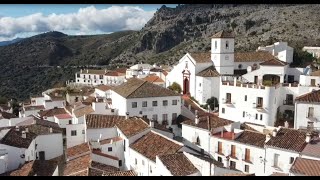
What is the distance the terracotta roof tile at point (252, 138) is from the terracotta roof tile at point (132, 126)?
346cm

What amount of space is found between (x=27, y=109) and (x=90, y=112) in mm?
6149

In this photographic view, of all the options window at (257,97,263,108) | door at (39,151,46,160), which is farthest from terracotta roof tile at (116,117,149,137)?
window at (257,97,263,108)

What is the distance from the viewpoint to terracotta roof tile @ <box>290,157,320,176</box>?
895cm

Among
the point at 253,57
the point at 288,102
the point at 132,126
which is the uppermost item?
the point at 253,57

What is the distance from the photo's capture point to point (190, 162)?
34.8ft

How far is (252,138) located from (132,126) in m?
4.42

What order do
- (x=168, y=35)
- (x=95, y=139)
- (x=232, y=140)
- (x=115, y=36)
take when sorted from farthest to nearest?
(x=115, y=36) < (x=168, y=35) < (x=95, y=139) < (x=232, y=140)

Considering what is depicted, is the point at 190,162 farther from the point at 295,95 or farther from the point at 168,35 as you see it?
the point at 168,35

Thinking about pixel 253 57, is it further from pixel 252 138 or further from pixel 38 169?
pixel 38 169

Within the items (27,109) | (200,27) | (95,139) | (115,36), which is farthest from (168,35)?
(95,139)

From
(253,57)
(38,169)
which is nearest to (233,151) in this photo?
(38,169)

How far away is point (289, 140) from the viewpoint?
40.7ft

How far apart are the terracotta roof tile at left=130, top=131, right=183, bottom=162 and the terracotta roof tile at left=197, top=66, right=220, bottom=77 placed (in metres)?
8.44

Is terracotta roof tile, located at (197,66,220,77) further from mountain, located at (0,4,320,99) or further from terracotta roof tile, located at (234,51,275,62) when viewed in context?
mountain, located at (0,4,320,99)
